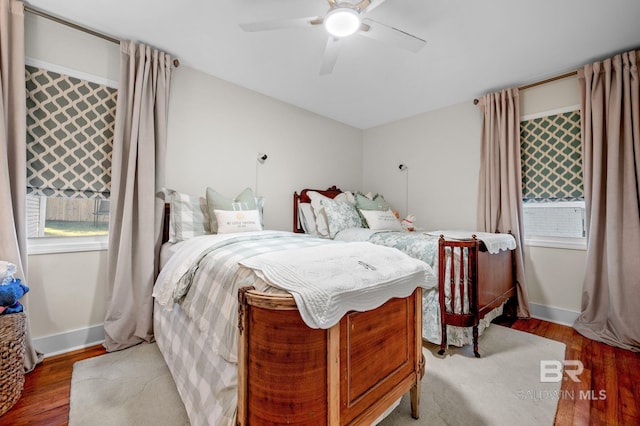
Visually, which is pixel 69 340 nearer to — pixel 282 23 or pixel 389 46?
pixel 282 23

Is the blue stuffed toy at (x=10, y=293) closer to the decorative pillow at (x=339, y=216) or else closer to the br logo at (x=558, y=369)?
the decorative pillow at (x=339, y=216)


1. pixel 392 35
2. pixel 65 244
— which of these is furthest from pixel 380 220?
pixel 65 244

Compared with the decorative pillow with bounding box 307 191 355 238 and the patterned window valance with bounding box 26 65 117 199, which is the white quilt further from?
the patterned window valance with bounding box 26 65 117 199

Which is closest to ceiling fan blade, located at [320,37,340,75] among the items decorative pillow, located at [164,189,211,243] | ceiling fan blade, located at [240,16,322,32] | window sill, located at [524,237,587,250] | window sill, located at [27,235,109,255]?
ceiling fan blade, located at [240,16,322,32]

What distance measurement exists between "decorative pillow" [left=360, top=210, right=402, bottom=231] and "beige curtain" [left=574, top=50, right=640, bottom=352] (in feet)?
5.75

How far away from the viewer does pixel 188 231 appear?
7.09 feet

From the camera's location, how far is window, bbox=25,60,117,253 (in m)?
1.90

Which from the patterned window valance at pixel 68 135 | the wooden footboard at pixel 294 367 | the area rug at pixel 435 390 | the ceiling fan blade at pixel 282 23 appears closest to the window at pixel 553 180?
the area rug at pixel 435 390

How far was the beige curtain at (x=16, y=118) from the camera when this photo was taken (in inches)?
66.3

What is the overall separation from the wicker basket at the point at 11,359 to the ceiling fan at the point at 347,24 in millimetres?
2175

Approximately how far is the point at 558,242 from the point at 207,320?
333 cm

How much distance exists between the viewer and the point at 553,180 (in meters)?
2.73

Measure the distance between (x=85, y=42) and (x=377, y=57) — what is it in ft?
7.87

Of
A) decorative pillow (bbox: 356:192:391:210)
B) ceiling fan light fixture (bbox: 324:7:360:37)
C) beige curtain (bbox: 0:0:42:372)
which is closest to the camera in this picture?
ceiling fan light fixture (bbox: 324:7:360:37)
